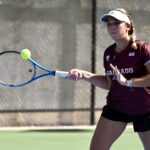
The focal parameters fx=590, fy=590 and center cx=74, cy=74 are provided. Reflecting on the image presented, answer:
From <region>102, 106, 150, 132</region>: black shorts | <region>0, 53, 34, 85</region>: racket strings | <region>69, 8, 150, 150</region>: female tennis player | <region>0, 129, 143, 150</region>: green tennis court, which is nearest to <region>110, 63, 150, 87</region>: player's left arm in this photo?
<region>69, 8, 150, 150</region>: female tennis player

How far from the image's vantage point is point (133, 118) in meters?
4.56

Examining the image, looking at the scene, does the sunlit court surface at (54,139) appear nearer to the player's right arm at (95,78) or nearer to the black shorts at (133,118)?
the player's right arm at (95,78)

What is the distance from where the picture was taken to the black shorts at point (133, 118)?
4.50 m

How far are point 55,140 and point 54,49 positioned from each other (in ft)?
5.61

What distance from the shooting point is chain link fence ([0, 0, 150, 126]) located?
8430mm

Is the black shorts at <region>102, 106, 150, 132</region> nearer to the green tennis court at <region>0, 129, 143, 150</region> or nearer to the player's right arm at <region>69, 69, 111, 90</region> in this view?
the player's right arm at <region>69, 69, 111, 90</region>

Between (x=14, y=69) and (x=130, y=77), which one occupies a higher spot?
(x=14, y=69)

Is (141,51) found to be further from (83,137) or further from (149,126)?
(83,137)

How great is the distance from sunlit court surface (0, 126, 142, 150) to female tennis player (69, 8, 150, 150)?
231cm

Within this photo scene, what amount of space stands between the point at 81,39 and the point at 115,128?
4251mm

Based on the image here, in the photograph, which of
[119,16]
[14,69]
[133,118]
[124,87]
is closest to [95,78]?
[124,87]

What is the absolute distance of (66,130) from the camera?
326 inches

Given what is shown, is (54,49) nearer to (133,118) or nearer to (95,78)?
(95,78)

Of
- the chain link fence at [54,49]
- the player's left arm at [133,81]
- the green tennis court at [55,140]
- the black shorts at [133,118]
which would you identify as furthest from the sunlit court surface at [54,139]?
the player's left arm at [133,81]
